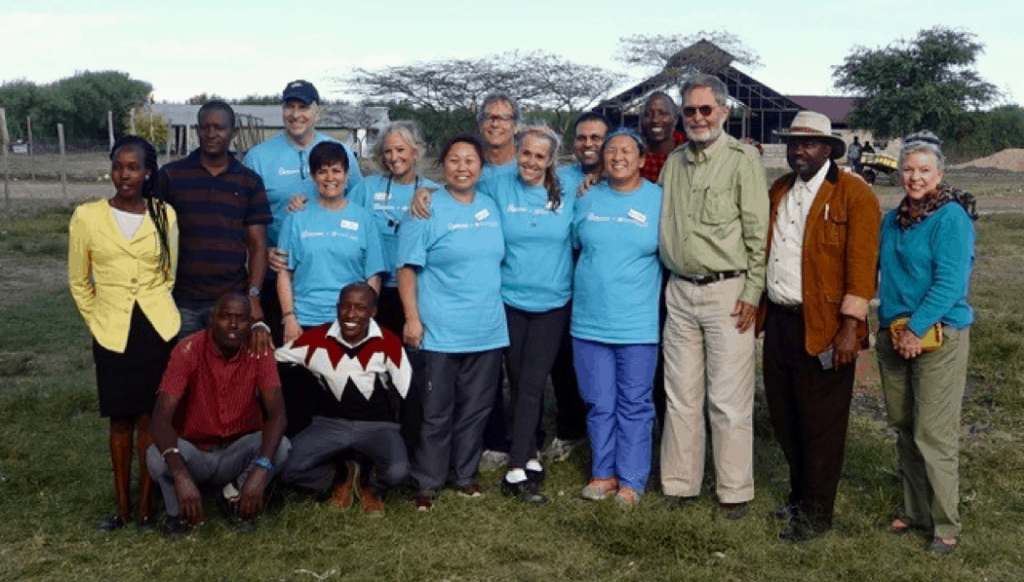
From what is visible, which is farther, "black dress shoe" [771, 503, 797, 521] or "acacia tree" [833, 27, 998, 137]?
"acacia tree" [833, 27, 998, 137]

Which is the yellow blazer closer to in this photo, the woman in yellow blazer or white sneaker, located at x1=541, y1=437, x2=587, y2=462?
the woman in yellow blazer

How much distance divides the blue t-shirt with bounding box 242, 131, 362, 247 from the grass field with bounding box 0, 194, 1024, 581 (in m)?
1.38

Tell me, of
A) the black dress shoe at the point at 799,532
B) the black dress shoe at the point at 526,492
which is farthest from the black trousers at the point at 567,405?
the black dress shoe at the point at 799,532

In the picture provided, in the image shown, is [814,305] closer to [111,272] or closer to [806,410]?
[806,410]

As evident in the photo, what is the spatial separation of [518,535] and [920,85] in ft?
143

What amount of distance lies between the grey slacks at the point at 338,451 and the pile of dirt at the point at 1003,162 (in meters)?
42.4

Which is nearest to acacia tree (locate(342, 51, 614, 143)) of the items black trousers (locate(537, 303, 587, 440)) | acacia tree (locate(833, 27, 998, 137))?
acacia tree (locate(833, 27, 998, 137))

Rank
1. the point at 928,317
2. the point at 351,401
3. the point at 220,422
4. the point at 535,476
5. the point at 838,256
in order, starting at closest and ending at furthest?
the point at 928,317 → the point at 838,256 → the point at 220,422 → the point at 351,401 → the point at 535,476

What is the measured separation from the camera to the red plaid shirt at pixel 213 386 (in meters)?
4.24

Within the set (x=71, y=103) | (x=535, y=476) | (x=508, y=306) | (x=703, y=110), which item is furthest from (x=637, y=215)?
(x=71, y=103)

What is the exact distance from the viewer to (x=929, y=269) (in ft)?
13.2

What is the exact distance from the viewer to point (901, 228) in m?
4.11

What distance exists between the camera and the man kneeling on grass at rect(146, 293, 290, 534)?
4.16 metres

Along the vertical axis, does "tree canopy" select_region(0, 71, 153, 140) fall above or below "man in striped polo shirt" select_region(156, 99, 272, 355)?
above
